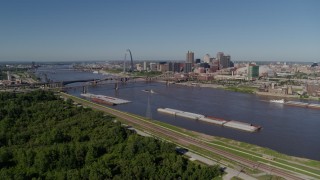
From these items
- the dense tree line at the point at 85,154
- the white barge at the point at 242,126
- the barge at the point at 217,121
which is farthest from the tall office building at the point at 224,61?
the dense tree line at the point at 85,154

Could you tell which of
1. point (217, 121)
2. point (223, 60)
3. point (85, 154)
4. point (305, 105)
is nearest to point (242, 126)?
point (217, 121)

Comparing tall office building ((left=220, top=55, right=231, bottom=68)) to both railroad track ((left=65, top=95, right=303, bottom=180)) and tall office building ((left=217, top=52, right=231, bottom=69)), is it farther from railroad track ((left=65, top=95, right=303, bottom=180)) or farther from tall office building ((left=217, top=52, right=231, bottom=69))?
railroad track ((left=65, top=95, right=303, bottom=180))

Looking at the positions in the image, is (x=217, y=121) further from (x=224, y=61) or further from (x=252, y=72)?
(x=224, y=61)

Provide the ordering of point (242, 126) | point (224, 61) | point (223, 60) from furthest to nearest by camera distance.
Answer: point (224, 61)
point (223, 60)
point (242, 126)

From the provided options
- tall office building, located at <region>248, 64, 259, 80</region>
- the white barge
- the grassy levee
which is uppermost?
tall office building, located at <region>248, 64, 259, 80</region>

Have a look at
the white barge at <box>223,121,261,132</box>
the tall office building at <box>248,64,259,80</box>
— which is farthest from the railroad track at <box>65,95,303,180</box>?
the tall office building at <box>248,64,259,80</box>

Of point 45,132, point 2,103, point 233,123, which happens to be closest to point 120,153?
point 45,132

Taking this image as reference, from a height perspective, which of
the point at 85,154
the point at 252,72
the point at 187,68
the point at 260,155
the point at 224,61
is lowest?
the point at 260,155

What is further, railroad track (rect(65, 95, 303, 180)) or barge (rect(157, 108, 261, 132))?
barge (rect(157, 108, 261, 132))
